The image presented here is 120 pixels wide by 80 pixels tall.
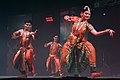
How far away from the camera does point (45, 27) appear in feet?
18.6

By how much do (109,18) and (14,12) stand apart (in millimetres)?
2361

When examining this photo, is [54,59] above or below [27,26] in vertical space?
below

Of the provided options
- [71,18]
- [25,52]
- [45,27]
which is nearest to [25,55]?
[25,52]

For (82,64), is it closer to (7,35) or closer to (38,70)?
(38,70)

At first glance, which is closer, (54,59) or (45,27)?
(54,59)

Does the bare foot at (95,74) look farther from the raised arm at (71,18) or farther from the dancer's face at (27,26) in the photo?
the dancer's face at (27,26)

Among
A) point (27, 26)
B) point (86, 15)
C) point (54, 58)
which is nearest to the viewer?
point (86, 15)

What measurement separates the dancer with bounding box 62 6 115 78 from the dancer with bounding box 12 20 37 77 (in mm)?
971

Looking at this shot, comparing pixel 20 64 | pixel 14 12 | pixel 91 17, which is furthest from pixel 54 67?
pixel 14 12

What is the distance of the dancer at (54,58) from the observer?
5.12 metres

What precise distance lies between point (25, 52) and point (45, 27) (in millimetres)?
800

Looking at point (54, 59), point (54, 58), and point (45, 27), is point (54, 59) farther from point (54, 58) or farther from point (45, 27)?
point (45, 27)

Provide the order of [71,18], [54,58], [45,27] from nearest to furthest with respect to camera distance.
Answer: [71,18]
[54,58]
[45,27]

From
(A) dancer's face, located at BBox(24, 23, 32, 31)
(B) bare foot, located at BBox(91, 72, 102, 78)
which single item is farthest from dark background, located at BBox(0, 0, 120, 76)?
(A) dancer's face, located at BBox(24, 23, 32, 31)
